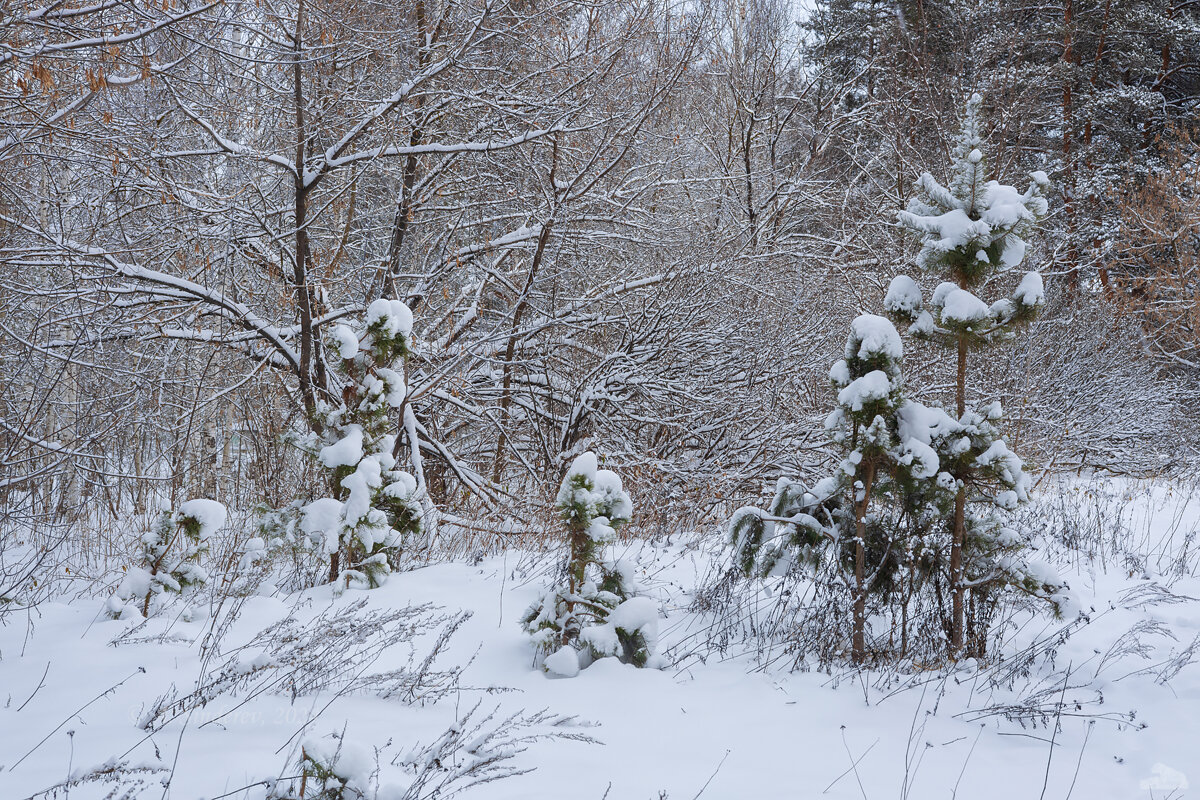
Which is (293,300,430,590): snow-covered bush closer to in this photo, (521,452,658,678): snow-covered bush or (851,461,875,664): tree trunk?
(521,452,658,678): snow-covered bush

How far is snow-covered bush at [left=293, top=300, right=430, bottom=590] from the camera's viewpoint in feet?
14.0

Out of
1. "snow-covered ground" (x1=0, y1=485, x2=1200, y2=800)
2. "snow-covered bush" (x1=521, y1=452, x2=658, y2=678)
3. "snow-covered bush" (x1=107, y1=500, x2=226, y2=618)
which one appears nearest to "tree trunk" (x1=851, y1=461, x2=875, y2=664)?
"snow-covered ground" (x1=0, y1=485, x2=1200, y2=800)

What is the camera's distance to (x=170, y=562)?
3789 mm

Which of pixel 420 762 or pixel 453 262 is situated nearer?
pixel 420 762

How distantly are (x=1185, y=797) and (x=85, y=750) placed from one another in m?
3.31

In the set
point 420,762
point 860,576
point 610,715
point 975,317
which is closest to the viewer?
point 420,762

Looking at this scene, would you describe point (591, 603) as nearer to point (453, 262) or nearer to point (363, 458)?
point (363, 458)

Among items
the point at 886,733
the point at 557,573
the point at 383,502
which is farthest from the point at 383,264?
the point at 886,733

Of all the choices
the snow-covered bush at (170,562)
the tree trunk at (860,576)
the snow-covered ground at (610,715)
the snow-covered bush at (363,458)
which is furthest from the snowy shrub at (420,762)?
the snow-covered bush at (363,458)

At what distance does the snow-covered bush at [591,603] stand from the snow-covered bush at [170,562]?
154 cm

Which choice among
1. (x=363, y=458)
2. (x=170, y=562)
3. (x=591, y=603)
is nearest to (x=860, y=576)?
(x=591, y=603)

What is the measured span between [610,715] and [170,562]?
7.35 ft

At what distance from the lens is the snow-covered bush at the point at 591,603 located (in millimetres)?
3426

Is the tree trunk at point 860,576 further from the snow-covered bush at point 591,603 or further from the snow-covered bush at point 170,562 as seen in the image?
the snow-covered bush at point 170,562
